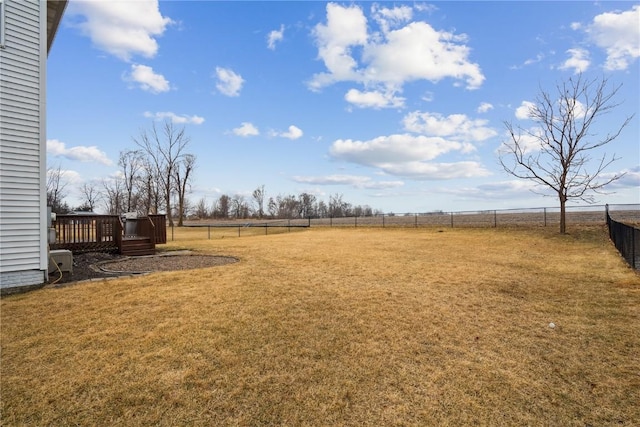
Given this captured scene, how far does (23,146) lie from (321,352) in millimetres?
7322

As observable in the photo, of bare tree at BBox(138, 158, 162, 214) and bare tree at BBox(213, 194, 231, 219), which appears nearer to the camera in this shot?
bare tree at BBox(138, 158, 162, 214)

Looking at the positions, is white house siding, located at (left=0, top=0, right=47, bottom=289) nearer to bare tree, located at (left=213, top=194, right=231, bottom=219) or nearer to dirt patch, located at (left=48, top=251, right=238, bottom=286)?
dirt patch, located at (left=48, top=251, right=238, bottom=286)

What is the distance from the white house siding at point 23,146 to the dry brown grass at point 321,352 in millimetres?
1133

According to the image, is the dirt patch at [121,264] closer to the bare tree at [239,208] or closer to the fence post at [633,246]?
the fence post at [633,246]

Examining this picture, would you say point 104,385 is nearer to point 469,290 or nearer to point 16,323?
point 16,323

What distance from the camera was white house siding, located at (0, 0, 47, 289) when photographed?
641 centimetres

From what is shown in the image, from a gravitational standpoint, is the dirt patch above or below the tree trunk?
below

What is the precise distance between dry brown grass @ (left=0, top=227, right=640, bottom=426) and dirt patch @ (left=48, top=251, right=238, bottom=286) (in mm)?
1171

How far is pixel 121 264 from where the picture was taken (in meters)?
9.32

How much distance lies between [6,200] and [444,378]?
827 cm

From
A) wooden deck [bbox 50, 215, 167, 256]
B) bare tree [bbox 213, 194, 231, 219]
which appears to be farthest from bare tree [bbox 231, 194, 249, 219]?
wooden deck [bbox 50, 215, 167, 256]

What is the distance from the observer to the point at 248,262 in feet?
31.8

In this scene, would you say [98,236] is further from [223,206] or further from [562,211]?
[223,206]

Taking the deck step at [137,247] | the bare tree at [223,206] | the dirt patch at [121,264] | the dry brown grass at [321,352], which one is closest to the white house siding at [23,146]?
the dirt patch at [121,264]
